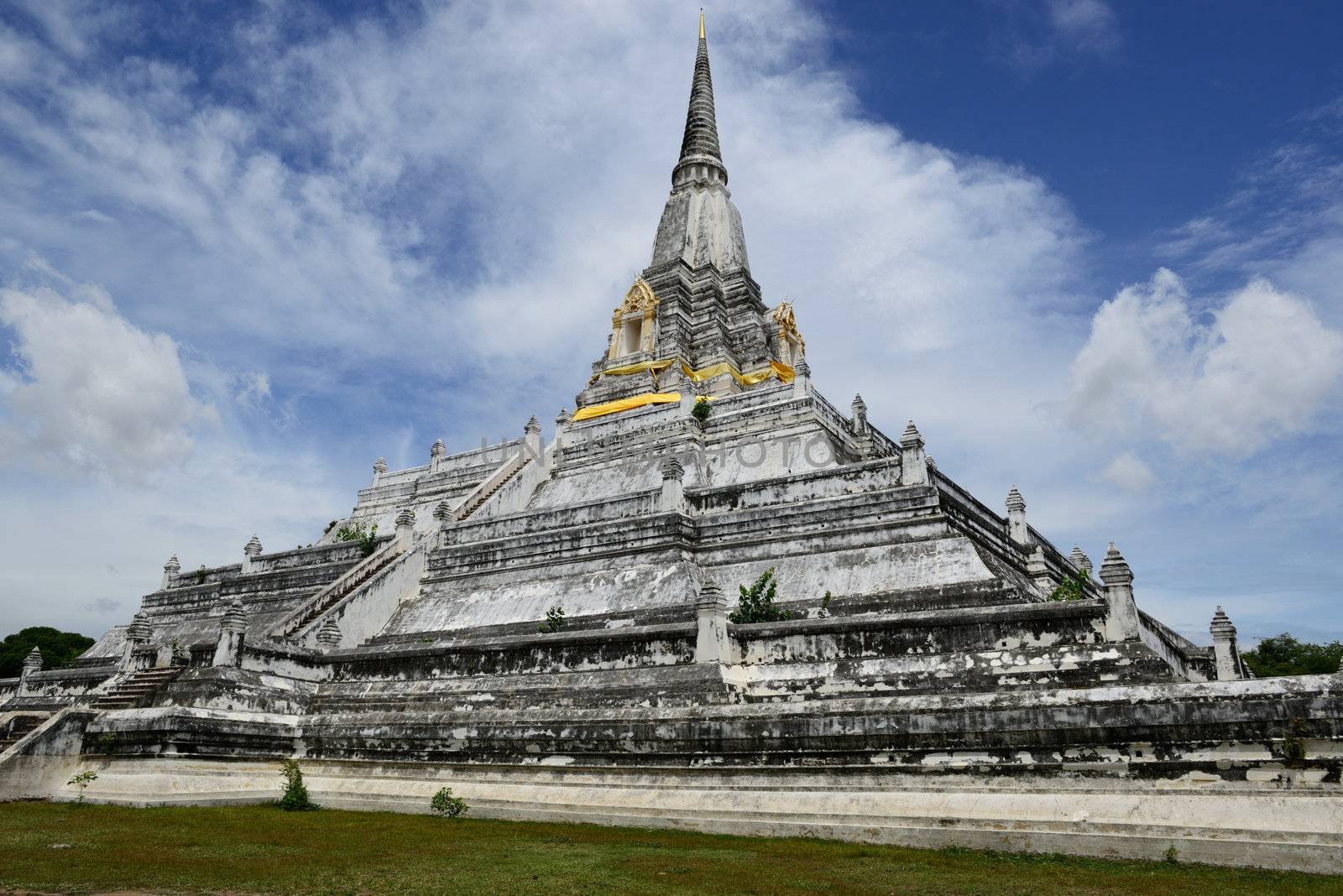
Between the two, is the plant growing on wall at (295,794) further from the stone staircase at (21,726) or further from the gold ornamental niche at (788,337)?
the gold ornamental niche at (788,337)

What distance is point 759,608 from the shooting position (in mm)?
18781

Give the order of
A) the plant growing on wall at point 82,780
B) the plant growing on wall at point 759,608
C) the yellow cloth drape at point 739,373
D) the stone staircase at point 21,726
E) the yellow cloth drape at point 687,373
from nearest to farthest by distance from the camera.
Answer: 1. the plant growing on wall at point 82,780
2. the plant growing on wall at point 759,608
3. the stone staircase at point 21,726
4. the yellow cloth drape at point 687,373
5. the yellow cloth drape at point 739,373

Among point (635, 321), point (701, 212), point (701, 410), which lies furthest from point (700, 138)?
point (701, 410)

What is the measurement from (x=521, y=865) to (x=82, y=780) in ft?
37.1

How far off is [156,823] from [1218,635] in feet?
68.0

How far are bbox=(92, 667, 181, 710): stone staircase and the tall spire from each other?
3493 centimetres

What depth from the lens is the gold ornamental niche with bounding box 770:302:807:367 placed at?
41281 millimetres

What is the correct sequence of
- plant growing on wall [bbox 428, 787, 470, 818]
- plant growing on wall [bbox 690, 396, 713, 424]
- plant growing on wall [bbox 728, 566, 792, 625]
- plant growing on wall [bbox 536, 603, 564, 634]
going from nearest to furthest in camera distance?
1. plant growing on wall [bbox 428, 787, 470, 818]
2. plant growing on wall [bbox 728, 566, 792, 625]
3. plant growing on wall [bbox 536, 603, 564, 634]
4. plant growing on wall [bbox 690, 396, 713, 424]

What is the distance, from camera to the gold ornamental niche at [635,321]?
4044cm

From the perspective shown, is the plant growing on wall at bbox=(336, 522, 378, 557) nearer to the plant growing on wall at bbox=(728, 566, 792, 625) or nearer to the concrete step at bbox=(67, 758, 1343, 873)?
the concrete step at bbox=(67, 758, 1343, 873)

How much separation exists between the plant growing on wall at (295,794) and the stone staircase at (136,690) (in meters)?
3.79

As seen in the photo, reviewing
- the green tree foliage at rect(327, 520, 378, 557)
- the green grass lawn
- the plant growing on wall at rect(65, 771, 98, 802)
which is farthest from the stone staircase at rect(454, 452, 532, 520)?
the green grass lawn

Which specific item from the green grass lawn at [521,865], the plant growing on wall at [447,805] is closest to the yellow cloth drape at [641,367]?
the plant growing on wall at [447,805]

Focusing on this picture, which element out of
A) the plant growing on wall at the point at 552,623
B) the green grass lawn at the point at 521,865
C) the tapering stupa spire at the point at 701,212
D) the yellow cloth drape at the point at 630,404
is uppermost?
the tapering stupa spire at the point at 701,212
